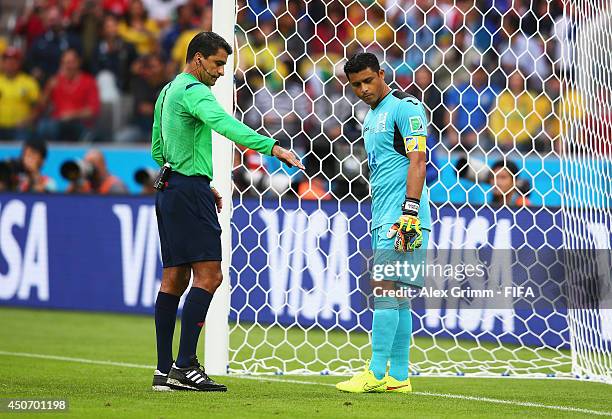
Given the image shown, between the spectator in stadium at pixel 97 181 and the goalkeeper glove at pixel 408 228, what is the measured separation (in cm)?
727

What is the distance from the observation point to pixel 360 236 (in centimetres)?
1016

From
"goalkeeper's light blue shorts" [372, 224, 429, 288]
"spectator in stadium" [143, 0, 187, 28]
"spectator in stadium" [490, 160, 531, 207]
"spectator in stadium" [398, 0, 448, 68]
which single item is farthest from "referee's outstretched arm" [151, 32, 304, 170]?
"spectator in stadium" [143, 0, 187, 28]

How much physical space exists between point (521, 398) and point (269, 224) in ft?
13.5

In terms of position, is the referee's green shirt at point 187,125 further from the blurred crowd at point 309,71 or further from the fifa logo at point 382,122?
the blurred crowd at point 309,71

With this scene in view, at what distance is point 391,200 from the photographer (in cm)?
661

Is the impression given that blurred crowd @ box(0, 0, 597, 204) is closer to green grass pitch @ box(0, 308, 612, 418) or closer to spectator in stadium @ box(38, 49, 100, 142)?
spectator in stadium @ box(38, 49, 100, 142)

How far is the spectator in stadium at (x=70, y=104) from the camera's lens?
1550cm

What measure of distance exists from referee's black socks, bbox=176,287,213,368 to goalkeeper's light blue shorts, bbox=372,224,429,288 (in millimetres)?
1005

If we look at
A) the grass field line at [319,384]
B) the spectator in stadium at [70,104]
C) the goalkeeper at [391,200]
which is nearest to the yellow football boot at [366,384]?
the goalkeeper at [391,200]

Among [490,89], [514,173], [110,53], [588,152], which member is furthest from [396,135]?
[110,53]

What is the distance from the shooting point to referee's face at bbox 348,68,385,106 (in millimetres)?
6602

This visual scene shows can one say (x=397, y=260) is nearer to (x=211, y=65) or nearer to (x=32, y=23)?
(x=211, y=65)

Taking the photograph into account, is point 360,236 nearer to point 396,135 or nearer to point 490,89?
point 490,89

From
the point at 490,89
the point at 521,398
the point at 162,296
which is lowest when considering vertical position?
the point at 521,398
